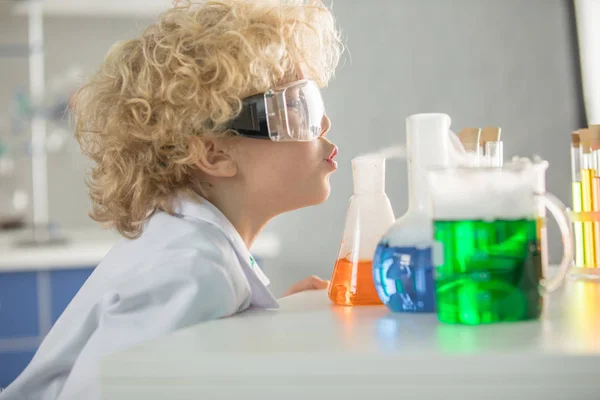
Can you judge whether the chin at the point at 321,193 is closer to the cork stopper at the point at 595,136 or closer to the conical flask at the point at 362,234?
the conical flask at the point at 362,234

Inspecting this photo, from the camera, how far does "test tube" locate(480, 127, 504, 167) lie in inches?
34.9

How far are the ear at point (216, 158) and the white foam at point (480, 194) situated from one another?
0.52 meters

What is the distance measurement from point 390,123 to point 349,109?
0.19 m

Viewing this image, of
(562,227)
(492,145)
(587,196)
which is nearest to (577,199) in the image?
(587,196)

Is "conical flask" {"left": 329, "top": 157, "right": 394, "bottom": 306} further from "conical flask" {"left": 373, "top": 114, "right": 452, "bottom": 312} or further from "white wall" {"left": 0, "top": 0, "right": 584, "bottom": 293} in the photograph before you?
"white wall" {"left": 0, "top": 0, "right": 584, "bottom": 293}

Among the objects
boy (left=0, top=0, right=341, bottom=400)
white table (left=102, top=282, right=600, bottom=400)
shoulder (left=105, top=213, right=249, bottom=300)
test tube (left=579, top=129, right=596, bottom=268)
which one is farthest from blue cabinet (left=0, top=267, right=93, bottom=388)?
white table (left=102, top=282, right=600, bottom=400)

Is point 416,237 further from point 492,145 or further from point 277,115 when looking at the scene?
point 277,115

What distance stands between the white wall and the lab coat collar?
197cm

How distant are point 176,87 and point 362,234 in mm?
385

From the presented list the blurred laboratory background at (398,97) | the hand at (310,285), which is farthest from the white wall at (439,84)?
the hand at (310,285)

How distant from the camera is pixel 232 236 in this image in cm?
96

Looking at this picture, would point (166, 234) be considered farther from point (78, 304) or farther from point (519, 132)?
point (519, 132)

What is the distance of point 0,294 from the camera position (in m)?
2.72

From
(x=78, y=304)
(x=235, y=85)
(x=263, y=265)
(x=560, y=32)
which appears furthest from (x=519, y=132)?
(x=78, y=304)
